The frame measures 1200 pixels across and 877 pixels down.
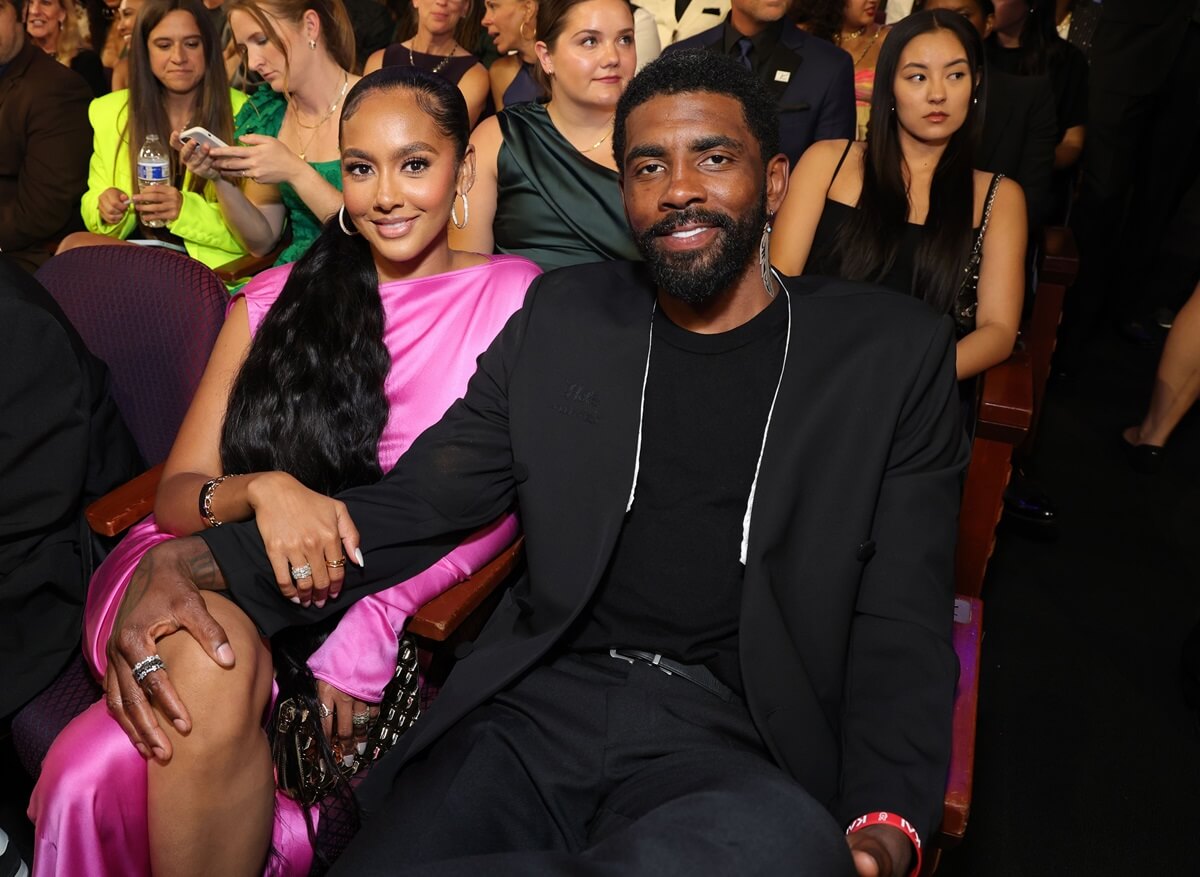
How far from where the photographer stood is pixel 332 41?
10.6 ft

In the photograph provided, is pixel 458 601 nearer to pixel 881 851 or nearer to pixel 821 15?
pixel 881 851

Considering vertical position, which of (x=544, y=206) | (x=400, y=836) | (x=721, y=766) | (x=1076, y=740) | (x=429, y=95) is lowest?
(x=1076, y=740)

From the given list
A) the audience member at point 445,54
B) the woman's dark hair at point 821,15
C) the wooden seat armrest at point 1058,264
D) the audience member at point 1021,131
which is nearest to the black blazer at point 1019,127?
the audience member at point 1021,131

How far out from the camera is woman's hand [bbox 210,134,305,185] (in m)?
2.67

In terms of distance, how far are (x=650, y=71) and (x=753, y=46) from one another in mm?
1818

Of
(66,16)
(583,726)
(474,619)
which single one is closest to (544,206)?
(474,619)

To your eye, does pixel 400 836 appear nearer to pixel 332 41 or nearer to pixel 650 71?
pixel 650 71

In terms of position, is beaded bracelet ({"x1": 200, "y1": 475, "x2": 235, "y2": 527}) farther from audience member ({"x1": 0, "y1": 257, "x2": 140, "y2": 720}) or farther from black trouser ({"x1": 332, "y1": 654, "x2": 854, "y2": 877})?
black trouser ({"x1": 332, "y1": 654, "x2": 854, "y2": 877})

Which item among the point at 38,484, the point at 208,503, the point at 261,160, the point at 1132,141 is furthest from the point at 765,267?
the point at 1132,141

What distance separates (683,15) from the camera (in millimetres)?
4387

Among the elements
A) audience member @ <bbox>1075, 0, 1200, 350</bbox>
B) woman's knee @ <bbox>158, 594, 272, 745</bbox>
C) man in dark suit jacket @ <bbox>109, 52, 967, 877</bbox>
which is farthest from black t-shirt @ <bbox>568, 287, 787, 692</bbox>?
audience member @ <bbox>1075, 0, 1200, 350</bbox>

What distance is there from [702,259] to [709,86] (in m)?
0.28

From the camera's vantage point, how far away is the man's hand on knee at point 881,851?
129 cm

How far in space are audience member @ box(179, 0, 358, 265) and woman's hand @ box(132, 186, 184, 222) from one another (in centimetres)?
13
